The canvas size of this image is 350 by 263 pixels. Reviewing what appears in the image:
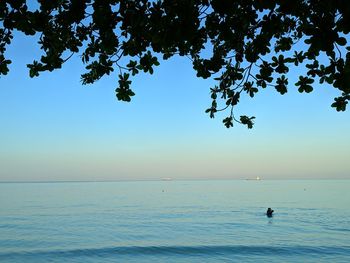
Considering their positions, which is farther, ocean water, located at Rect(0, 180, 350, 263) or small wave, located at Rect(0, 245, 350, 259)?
small wave, located at Rect(0, 245, 350, 259)

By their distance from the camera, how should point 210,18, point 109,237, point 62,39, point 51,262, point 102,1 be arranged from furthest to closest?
1. point 109,237
2. point 51,262
3. point 62,39
4. point 210,18
5. point 102,1

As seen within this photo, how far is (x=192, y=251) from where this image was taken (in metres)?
33.1

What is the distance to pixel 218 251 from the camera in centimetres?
3294

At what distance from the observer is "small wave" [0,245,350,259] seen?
1252 inches

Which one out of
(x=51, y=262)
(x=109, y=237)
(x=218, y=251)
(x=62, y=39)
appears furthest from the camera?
(x=109, y=237)

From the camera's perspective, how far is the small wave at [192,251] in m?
31.8

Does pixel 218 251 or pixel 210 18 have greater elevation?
pixel 210 18

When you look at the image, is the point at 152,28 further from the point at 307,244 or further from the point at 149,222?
the point at 149,222

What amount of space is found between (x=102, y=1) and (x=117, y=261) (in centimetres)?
2811

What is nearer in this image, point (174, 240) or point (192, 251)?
point (192, 251)

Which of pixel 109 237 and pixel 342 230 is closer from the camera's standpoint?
pixel 109 237

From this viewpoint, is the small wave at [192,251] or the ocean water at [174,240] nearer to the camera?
the ocean water at [174,240]

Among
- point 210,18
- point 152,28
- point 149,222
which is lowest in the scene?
point 149,222

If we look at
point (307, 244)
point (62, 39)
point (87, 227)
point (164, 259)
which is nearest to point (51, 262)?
point (164, 259)
